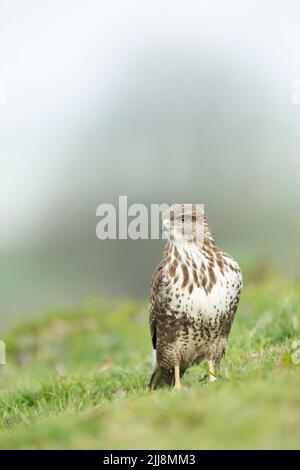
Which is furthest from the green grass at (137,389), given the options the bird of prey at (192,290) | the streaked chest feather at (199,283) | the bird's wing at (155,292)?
the bird's wing at (155,292)

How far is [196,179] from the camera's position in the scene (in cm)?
3203

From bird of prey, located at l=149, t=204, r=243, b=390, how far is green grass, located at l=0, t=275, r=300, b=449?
0.35 metres

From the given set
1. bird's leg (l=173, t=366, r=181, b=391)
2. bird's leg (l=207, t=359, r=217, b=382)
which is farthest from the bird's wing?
bird's leg (l=207, t=359, r=217, b=382)

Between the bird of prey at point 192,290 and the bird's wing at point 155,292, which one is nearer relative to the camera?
the bird of prey at point 192,290

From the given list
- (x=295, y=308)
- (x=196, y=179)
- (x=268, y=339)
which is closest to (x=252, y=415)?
(x=268, y=339)

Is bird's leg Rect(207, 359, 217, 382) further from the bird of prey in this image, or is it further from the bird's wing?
the bird's wing

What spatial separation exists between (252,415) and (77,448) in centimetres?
110

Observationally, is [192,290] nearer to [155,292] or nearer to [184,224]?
[155,292]

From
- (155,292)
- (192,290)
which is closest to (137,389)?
(155,292)

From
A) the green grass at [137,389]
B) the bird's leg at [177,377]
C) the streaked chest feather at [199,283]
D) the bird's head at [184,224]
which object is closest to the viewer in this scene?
the green grass at [137,389]

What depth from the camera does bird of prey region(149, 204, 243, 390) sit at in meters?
6.79

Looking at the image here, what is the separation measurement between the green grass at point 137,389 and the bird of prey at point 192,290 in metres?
0.35

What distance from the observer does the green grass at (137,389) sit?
4.75 meters

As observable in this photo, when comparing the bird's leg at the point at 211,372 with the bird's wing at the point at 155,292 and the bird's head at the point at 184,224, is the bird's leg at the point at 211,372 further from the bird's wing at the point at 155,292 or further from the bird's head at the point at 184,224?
the bird's head at the point at 184,224
